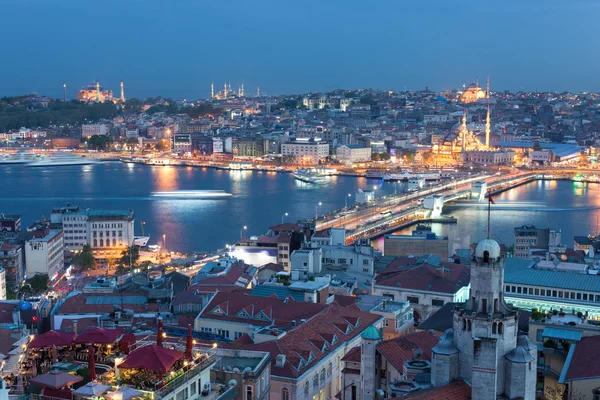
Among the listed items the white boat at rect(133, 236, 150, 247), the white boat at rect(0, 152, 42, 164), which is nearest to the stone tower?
the white boat at rect(133, 236, 150, 247)

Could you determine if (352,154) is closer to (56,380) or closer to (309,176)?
(309,176)

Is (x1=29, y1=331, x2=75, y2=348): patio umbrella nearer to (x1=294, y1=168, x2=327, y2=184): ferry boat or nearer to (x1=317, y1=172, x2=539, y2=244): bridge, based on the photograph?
(x1=317, y1=172, x2=539, y2=244): bridge

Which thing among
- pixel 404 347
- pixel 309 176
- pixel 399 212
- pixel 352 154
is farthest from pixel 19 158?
pixel 404 347

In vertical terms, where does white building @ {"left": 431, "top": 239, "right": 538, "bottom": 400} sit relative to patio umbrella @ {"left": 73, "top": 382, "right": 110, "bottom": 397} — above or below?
above

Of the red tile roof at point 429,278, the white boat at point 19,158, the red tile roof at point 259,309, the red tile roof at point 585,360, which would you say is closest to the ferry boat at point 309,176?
the white boat at point 19,158

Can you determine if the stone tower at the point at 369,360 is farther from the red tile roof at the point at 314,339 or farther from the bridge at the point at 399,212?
the bridge at the point at 399,212

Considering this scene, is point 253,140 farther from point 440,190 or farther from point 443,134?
point 440,190
